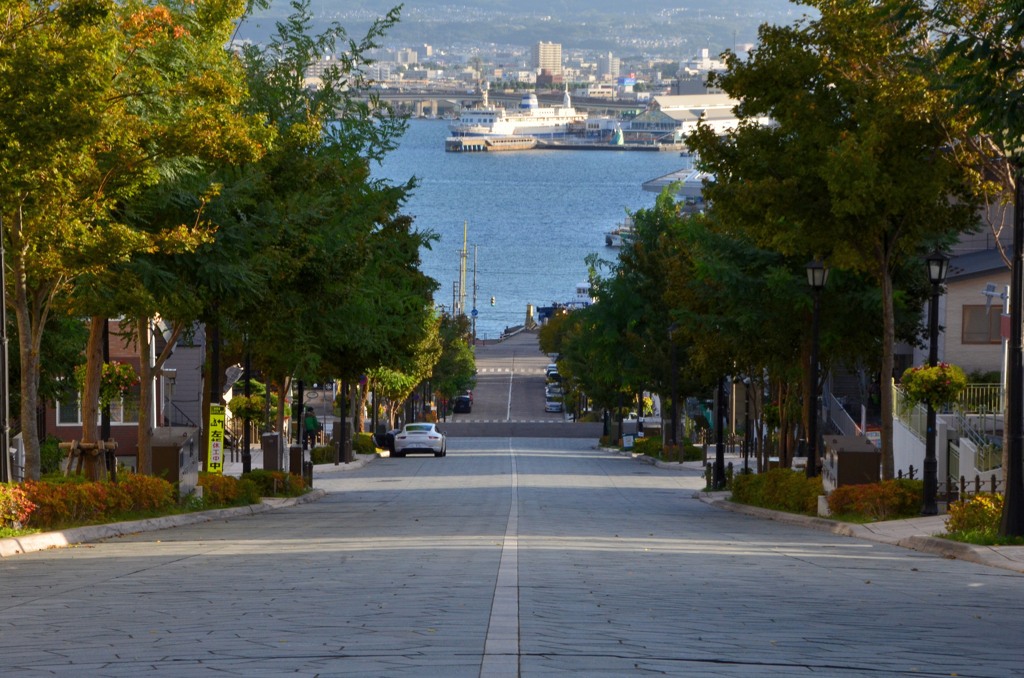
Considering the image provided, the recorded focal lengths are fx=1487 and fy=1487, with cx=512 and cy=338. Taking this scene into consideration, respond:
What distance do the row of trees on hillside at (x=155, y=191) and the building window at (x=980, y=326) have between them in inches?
840

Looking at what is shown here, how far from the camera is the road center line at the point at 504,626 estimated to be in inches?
346

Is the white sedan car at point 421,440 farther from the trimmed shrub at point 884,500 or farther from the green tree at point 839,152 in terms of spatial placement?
the trimmed shrub at point 884,500

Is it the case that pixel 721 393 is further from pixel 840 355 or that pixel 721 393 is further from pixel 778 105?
pixel 778 105

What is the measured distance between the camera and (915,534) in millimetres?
20844

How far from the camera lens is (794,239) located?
1086 inches

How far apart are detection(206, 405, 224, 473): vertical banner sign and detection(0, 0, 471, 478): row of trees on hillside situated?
1.35 m

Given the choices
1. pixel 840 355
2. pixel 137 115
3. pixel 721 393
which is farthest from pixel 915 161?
pixel 721 393

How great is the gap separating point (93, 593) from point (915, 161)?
17.5 meters

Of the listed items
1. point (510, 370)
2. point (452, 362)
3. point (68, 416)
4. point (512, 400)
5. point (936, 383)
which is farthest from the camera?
point (510, 370)

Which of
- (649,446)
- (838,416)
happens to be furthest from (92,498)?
(649,446)

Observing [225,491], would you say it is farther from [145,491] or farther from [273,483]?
[273,483]

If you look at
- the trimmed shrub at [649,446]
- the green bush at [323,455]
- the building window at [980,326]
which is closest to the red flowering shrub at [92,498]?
the building window at [980,326]

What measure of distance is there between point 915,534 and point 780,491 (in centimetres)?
788

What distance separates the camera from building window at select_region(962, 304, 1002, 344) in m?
46.6
